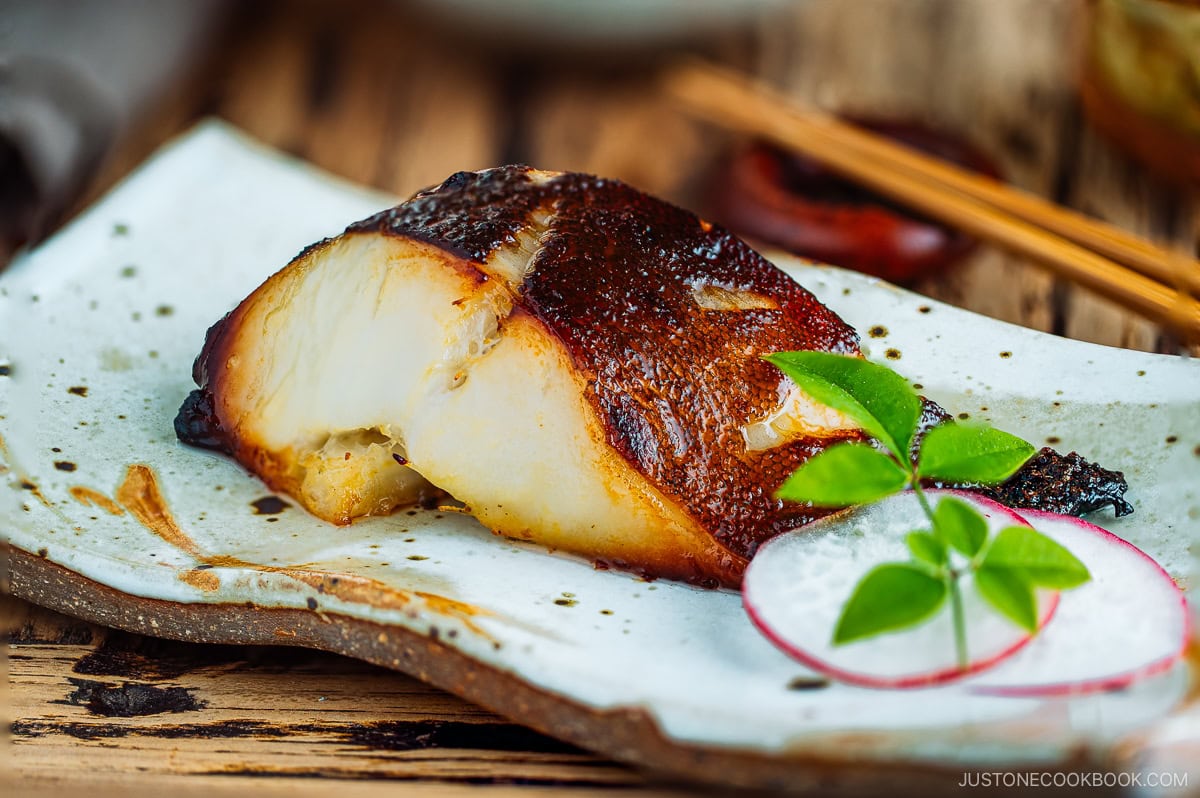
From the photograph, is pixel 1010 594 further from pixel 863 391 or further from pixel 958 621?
pixel 863 391

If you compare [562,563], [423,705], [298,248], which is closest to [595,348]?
[562,563]

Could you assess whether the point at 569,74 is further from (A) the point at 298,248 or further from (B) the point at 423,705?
(B) the point at 423,705

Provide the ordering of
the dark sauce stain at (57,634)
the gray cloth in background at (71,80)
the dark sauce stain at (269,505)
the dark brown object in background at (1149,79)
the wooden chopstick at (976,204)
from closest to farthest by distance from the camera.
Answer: the dark sauce stain at (57,634)
the dark sauce stain at (269,505)
the wooden chopstick at (976,204)
the dark brown object in background at (1149,79)
the gray cloth in background at (71,80)

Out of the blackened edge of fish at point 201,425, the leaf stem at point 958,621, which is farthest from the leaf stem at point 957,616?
the blackened edge of fish at point 201,425

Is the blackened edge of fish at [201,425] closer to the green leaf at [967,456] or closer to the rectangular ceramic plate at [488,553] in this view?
the rectangular ceramic plate at [488,553]

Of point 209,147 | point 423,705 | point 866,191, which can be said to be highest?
point 866,191

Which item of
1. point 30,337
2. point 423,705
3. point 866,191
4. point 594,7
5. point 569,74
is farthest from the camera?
point 569,74

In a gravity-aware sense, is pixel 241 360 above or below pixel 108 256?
below
